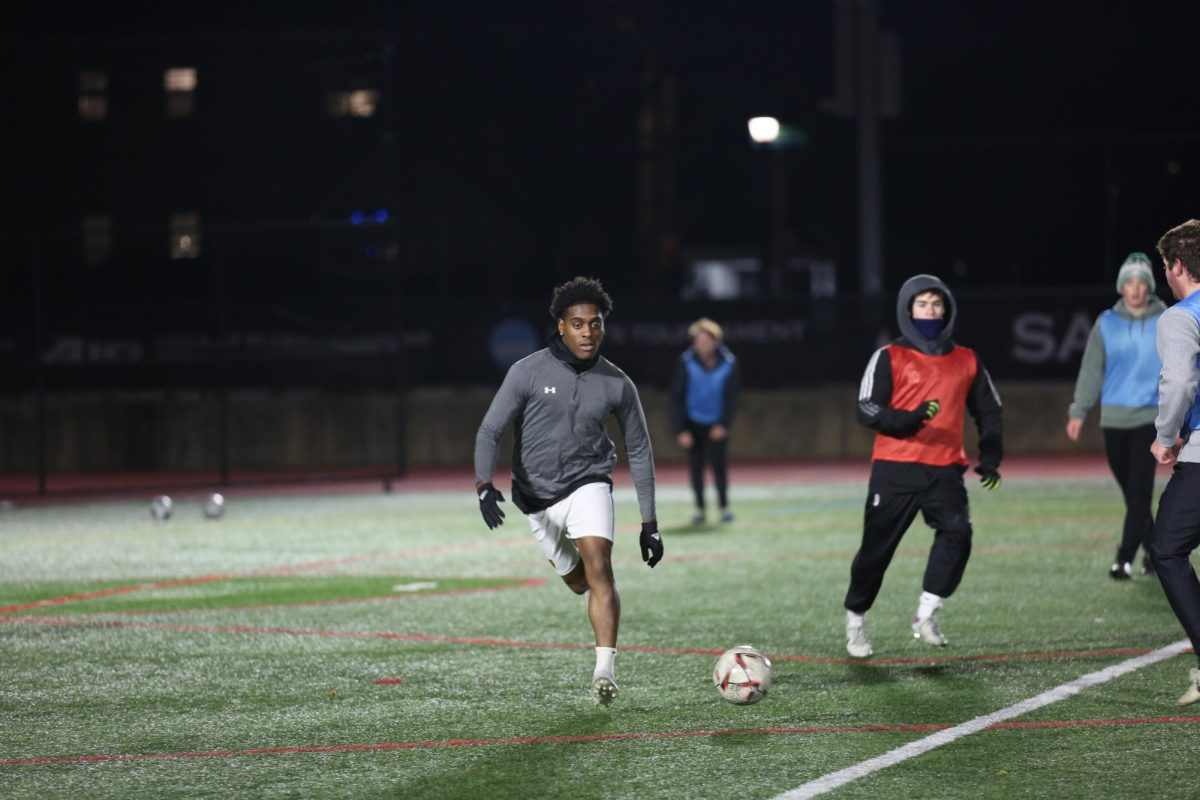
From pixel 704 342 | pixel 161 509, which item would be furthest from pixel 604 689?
pixel 161 509

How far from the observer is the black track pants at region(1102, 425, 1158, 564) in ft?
38.9

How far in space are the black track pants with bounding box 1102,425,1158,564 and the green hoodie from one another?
7 cm

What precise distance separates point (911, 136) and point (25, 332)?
24951 mm

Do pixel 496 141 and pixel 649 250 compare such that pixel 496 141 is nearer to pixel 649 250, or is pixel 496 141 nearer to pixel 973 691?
pixel 649 250

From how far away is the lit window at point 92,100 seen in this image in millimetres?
31344

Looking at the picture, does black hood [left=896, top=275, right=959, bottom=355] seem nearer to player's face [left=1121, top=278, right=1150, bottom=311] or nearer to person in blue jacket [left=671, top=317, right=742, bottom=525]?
player's face [left=1121, top=278, right=1150, bottom=311]

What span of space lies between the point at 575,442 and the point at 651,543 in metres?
0.59

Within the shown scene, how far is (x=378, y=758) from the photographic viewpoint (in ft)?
23.4

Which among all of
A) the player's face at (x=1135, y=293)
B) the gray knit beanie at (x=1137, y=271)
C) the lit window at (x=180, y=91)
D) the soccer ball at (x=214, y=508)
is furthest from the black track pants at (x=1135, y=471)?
the lit window at (x=180, y=91)

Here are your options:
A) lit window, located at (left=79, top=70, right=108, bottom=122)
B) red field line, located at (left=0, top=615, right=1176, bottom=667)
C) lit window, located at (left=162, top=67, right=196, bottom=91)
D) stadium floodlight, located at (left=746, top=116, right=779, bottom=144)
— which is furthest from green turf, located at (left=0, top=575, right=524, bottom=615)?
lit window, located at (left=162, top=67, right=196, bottom=91)

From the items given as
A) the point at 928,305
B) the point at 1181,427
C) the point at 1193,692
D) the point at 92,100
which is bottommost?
the point at 1193,692

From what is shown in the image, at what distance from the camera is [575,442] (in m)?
8.36

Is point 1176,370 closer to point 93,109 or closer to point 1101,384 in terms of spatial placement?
point 1101,384

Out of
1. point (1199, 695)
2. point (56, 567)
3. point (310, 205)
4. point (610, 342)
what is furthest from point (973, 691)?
point (310, 205)
